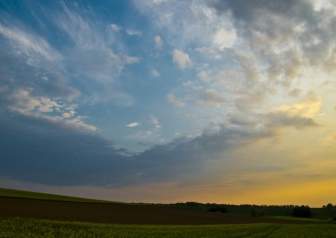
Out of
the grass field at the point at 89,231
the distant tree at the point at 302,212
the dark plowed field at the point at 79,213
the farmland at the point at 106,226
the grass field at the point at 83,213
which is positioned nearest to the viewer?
the grass field at the point at 89,231

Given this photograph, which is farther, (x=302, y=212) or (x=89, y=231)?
(x=302, y=212)

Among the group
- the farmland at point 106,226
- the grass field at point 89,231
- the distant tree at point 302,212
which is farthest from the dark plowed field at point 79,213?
the distant tree at point 302,212

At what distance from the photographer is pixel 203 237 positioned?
155ft

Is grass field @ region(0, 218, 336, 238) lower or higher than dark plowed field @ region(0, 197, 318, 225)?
lower

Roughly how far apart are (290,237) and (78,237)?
1187 inches

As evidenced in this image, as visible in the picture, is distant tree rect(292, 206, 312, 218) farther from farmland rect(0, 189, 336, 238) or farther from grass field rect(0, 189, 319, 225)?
farmland rect(0, 189, 336, 238)

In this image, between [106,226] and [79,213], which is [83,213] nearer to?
[79,213]

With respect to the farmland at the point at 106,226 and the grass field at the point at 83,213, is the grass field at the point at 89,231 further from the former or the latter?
the grass field at the point at 83,213

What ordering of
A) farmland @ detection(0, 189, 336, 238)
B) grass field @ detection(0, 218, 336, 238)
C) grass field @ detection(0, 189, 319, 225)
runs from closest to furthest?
grass field @ detection(0, 218, 336, 238) < farmland @ detection(0, 189, 336, 238) < grass field @ detection(0, 189, 319, 225)

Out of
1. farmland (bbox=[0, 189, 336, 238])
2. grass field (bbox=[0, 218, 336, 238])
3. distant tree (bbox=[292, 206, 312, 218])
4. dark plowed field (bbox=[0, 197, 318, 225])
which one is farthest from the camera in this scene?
distant tree (bbox=[292, 206, 312, 218])

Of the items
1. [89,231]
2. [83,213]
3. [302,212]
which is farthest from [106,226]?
[302,212]

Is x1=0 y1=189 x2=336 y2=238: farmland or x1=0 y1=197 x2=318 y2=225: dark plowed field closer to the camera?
x1=0 y1=189 x2=336 y2=238: farmland

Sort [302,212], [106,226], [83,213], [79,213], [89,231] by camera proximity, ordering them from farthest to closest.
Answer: [302,212] → [83,213] → [79,213] → [106,226] → [89,231]

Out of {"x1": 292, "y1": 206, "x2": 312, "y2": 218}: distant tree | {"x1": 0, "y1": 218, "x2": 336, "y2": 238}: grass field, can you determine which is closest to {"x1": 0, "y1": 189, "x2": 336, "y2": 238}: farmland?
{"x1": 0, "y1": 218, "x2": 336, "y2": 238}: grass field
